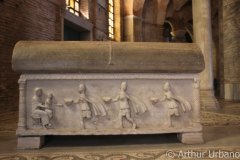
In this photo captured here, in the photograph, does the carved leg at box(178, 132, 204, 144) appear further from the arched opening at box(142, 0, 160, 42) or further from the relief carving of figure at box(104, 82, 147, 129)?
the arched opening at box(142, 0, 160, 42)

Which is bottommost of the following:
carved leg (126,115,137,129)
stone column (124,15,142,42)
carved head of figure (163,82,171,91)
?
carved leg (126,115,137,129)

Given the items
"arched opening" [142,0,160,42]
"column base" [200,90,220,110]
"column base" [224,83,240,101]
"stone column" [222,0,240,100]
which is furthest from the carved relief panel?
"arched opening" [142,0,160,42]

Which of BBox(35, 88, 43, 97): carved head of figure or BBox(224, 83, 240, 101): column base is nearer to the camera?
BBox(35, 88, 43, 97): carved head of figure

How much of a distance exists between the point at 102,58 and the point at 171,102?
0.94 metres

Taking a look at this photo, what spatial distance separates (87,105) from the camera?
310 centimetres

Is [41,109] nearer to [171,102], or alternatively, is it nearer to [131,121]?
[131,121]

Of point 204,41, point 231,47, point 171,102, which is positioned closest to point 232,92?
point 231,47

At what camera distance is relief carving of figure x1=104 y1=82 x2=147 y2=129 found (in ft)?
10.2

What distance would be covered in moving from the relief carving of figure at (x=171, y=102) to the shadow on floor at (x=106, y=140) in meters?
0.37

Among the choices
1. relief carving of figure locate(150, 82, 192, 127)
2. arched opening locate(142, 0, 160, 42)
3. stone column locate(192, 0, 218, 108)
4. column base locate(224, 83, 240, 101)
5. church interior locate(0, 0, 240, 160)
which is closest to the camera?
A: church interior locate(0, 0, 240, 160)

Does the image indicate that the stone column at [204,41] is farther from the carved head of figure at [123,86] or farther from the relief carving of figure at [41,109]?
the relief carving of figure at [41,109]

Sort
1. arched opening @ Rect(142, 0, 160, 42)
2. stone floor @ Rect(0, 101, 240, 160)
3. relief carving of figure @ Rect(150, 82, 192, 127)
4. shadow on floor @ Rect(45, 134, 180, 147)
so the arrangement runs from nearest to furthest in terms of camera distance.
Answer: stone floor @ Rect(0, 101, 240, 160)
relief carving of figure @ Rect(150, 82, 192, 127)
shadow on floor @ Rect(45, 134, 180, 147)
arched opening @ Rect(142, 0, 160, 42)

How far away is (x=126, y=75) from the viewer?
315 cm

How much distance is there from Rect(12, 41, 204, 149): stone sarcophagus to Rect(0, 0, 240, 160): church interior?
12 cm
